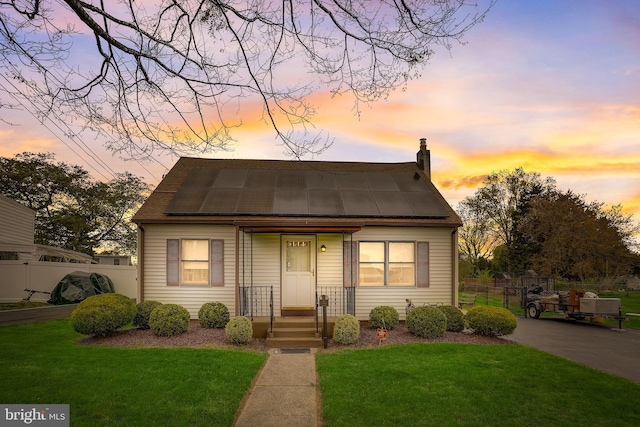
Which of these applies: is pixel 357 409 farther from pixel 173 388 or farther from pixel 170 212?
pixel 170 212

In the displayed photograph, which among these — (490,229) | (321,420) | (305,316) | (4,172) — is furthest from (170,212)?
(490,229)

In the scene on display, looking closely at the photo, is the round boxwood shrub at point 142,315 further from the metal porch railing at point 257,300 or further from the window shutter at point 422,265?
the window shutter at point 422,265

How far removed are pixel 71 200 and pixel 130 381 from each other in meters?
32.3

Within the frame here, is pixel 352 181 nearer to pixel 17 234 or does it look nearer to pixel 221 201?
pixel 221 201

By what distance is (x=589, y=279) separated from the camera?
1361 inches

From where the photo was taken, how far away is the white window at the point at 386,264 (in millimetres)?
15078

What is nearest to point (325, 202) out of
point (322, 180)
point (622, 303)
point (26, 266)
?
point (322, 180)

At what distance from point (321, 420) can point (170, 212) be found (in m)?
10.0

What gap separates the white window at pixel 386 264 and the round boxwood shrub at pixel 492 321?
2.79 meters

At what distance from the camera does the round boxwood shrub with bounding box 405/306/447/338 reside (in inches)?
479

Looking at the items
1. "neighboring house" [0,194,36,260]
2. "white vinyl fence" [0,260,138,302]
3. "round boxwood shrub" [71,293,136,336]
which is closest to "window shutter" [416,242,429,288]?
"round boxwood shrub" [71,293,136,336]

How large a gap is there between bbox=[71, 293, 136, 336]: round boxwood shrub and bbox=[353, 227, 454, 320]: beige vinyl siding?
23.1ft

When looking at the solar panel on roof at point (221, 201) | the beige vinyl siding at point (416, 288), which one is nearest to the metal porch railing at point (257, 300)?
the solar panel on roof at point (221, 201)

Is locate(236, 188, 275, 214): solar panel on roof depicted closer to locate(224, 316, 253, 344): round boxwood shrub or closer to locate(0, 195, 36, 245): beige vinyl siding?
locate(224, 316, 253, 344): round boxwood shrub
